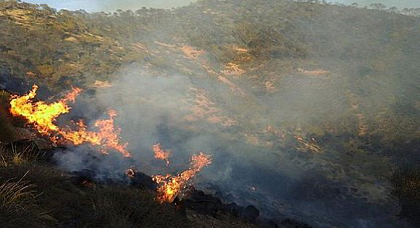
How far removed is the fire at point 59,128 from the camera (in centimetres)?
1173

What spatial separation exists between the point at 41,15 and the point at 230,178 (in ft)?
53.6

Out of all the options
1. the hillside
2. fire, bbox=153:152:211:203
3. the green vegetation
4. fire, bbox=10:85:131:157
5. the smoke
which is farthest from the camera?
the hillside

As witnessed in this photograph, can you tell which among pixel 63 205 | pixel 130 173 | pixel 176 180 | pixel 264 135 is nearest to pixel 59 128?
pixel 130 173

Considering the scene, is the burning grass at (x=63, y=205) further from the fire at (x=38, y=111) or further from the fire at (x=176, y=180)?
the fire at (x=38, y=111)

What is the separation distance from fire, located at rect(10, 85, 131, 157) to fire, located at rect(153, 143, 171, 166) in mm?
980

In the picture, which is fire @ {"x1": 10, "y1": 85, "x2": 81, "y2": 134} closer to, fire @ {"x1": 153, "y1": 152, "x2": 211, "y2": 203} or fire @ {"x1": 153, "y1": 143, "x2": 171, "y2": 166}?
fire @ {"x1": 153, "y1": 143, "x2": 171, "y2": 166}

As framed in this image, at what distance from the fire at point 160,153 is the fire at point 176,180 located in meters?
0.86

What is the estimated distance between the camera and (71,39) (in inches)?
775

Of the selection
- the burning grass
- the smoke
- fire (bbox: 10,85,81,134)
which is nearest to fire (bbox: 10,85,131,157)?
fire (bbox: 10,85,81,134)

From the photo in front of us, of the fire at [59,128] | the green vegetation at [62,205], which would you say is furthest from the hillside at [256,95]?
the green vegetation at [62,205]

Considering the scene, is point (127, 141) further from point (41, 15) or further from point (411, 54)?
point (411, 54)

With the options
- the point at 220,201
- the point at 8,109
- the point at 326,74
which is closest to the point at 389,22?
the point at 326,74

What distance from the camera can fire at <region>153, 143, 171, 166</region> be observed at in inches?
485

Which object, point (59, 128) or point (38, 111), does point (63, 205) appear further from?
point (38, 111)
